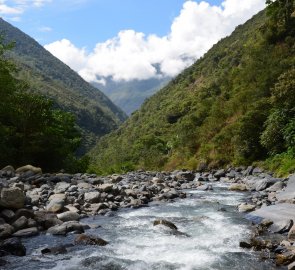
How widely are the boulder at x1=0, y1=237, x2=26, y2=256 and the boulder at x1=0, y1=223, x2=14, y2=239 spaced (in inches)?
42.2

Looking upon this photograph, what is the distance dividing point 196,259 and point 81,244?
13.1 feet

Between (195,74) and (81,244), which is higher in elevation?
(195,74)

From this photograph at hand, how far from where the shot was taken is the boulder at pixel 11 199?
16295 millimetres

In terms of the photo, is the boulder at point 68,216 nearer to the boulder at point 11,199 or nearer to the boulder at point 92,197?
the boulder at point 11,199

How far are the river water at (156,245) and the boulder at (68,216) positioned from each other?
45 cm

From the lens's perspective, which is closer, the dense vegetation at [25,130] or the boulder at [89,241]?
the boulder at [89,241]

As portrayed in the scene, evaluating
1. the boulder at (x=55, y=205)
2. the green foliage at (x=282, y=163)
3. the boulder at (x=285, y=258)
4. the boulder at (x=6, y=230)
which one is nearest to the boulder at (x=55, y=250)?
the boulder at (x=6, y=230)

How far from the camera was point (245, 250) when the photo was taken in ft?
41.7

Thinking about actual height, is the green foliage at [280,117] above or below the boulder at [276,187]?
above

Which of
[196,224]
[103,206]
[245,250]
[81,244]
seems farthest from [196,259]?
[103,206]

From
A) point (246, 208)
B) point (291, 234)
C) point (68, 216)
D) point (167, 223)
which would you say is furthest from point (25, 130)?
point (291, 234)

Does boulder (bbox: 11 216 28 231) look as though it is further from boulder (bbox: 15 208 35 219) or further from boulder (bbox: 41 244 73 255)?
boulder (bbox: 41 244 73 255)

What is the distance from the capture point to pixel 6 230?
14023mm

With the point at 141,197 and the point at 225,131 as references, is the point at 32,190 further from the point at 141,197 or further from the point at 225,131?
the point at 225,131
